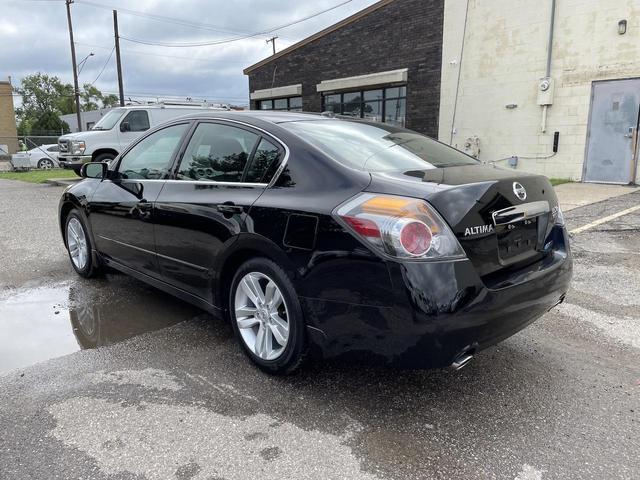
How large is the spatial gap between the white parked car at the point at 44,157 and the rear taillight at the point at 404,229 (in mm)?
27995

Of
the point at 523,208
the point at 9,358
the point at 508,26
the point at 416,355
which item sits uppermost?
the point at 508,26

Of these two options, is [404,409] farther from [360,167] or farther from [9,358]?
[9,358]

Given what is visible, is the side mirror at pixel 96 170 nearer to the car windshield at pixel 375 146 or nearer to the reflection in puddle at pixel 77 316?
the reflection in puddle at pixel 77 316

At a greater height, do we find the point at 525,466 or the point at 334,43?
the point at 334,43

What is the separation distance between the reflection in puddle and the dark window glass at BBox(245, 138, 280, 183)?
5.22ft

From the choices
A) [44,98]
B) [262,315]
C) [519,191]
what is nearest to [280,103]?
[262,315]

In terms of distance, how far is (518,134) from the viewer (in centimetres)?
1428

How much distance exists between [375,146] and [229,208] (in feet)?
3.37

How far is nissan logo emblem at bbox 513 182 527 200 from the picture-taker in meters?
2.76

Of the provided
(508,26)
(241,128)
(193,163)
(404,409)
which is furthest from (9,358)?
(508,26)

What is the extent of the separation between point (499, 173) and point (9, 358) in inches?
137

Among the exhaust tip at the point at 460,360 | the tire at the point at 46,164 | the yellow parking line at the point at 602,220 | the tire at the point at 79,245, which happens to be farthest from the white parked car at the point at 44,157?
the exhaust tip at the point at 460,360

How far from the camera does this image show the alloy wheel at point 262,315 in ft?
9.64

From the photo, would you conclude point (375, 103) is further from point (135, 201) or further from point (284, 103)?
point (135, 201)
